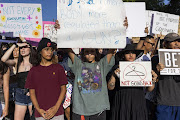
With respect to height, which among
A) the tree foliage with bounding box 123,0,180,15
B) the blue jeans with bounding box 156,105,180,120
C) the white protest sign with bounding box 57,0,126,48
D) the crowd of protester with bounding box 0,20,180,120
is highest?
the tree foliage with bounding box 123,0,180,15

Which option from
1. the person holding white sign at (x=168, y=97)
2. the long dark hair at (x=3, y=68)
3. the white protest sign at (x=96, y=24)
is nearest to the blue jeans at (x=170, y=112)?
the person holding white sign at (x=168, y=97)

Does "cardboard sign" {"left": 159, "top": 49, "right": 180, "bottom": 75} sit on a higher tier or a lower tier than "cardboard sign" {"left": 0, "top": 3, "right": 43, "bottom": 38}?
lower

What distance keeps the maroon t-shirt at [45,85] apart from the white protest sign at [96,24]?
1.78 feet

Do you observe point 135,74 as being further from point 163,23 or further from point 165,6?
point 165,6

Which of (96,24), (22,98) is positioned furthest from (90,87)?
(22,98)

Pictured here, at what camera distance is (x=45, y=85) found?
2.77m

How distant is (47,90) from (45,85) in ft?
0.26

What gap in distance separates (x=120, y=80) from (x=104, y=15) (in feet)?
3.45

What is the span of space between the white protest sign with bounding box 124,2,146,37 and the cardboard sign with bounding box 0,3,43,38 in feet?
6.15

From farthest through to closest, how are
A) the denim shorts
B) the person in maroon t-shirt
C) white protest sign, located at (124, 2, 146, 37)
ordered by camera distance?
1. white protest sign, located at (124, 2, 146, 37)
2. the denim shorts
3. the person in maroon t-shirt

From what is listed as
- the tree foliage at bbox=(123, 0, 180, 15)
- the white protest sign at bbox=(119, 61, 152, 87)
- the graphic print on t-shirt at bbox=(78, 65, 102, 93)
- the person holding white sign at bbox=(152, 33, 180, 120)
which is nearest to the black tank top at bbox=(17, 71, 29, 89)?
the graphic print on t-shirt at bbox=(78, 65, 102, 93)

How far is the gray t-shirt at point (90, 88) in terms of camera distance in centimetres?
284

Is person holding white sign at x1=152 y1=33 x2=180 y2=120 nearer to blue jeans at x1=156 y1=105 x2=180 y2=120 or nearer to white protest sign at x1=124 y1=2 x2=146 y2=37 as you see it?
blue jeans at x1=156 y1=105 x2=180 y2=120

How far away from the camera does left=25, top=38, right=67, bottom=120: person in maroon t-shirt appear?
276 cm
